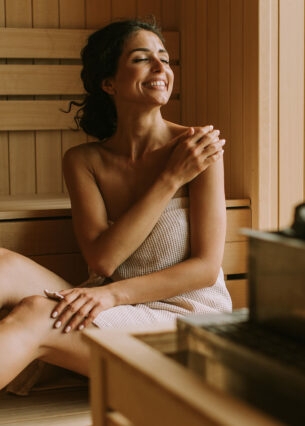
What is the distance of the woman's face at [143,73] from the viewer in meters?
2.66

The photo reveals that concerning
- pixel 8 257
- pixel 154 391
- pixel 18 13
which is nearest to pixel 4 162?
pixel 18 13

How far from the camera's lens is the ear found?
9.31 ft

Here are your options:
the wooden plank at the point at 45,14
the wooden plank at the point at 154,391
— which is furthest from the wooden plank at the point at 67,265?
the wooden plank at the point at 154,391

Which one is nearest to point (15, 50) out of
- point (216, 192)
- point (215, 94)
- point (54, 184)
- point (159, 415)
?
point (54, 184)

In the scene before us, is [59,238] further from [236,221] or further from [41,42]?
[41,42]

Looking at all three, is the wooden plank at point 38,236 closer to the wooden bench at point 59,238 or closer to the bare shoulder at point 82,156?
the wooden bench at point 59,238

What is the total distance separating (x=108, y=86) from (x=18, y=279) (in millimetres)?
758

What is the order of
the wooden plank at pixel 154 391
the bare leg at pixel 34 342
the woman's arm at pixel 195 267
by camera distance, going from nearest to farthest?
the wooden plank at pixel 154 391 < the bare leg at pixel 34 342 < the woman's arm at pixel 195 267

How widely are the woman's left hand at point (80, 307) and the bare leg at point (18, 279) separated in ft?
0.71

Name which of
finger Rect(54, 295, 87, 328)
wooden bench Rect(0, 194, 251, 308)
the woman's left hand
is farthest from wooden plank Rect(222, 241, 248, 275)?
finger Rect(54, 295, 87, 328)

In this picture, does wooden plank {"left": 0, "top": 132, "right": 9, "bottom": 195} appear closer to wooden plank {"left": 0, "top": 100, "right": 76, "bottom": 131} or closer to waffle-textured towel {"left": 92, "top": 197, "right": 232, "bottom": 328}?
wooden plank {"left": 0, "top": 100, "right": 76, "bottom": 131}

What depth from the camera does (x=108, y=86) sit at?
2.86 m

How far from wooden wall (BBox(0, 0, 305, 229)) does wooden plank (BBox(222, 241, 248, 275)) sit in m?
0.12

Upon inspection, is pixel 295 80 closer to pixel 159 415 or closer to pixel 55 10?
pixel 55 10
